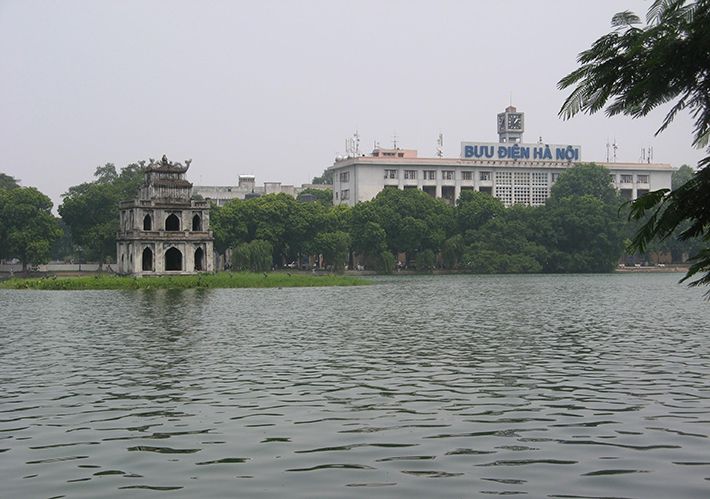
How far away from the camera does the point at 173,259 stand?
9719cm

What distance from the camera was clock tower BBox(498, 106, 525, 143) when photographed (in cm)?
18650

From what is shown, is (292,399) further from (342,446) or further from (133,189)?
(133,189)

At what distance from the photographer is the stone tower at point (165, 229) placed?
3652 inches

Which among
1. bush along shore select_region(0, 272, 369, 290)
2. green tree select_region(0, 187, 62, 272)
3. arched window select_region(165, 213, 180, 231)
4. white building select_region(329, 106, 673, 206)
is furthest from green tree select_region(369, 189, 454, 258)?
green tree select_region(0, 187, 62, 272)

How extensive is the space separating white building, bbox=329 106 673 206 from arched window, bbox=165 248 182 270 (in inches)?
2679

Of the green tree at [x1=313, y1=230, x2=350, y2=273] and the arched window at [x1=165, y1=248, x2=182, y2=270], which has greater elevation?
the green tree at [x1=313, y1=230, x2=350, y2=273]

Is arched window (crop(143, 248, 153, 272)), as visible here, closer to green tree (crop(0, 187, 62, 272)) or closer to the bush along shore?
the bush along shore

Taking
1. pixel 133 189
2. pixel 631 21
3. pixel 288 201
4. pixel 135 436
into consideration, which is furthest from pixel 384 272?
pixel 631 21

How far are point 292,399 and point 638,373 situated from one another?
942cm

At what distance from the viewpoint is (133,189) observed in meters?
118

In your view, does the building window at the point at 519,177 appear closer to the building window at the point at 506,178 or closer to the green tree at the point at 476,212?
the building window at the point at 506,178

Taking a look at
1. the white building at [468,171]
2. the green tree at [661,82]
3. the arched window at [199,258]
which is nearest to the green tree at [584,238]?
the white building at [468,171]

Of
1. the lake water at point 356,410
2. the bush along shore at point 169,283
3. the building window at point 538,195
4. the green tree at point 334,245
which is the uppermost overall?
the building window at point 538,195

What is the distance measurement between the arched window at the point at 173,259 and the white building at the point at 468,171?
68053mm
